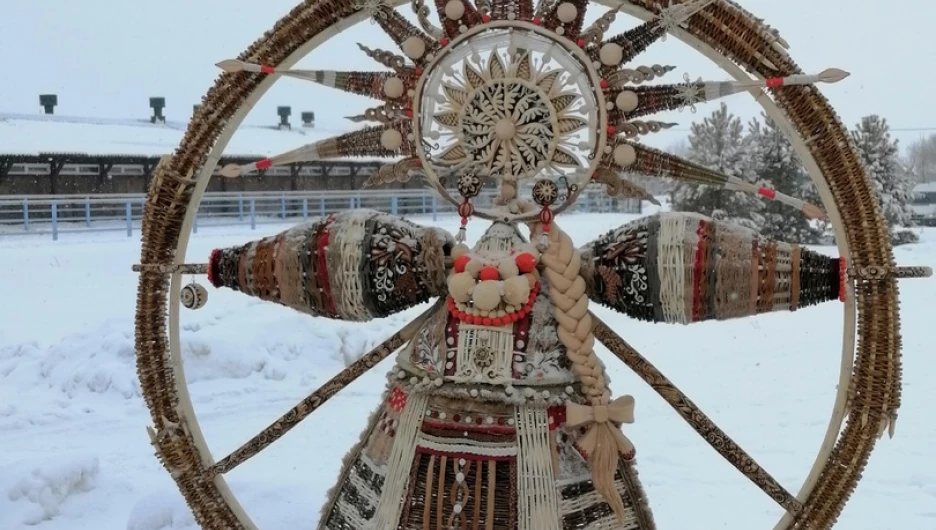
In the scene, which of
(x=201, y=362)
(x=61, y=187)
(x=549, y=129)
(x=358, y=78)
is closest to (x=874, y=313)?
(x=549, y=129)

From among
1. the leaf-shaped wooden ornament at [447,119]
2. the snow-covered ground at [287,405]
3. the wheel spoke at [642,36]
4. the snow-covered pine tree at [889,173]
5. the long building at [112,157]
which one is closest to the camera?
the wheel spoke at [642,36]

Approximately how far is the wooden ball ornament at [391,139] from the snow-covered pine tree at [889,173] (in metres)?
4.93

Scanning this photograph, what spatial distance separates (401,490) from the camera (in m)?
1.25

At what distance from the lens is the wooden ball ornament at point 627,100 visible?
3.91 feet

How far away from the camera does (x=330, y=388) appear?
53.8 inches

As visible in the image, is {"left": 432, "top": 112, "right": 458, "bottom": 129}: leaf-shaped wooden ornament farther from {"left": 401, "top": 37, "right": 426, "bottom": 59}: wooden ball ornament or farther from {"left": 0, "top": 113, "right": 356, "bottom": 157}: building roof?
{"left": 0, "top": 113, "right": 356, "bottom": 157}: building roof

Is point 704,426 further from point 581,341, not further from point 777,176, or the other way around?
point 777,176

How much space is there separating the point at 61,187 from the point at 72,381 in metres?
4.22

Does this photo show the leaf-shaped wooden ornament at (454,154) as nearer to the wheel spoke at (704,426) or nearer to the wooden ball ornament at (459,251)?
the wooden ball ornament at (459,251)

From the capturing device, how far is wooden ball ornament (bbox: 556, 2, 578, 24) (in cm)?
120

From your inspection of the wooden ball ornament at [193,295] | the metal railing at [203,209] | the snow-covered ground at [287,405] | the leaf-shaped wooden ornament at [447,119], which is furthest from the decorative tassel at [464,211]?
the metal railing at [203,209]

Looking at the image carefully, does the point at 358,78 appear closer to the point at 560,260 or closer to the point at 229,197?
the point at 560,260

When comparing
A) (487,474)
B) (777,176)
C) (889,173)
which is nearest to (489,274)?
(487,474)

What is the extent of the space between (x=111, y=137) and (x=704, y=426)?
6.55 meters
